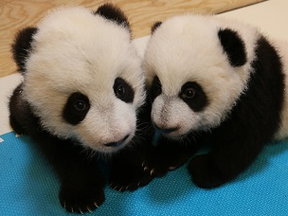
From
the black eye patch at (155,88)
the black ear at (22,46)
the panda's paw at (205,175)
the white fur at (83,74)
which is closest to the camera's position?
the white fur at (83,74)

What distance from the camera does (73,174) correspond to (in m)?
1.57

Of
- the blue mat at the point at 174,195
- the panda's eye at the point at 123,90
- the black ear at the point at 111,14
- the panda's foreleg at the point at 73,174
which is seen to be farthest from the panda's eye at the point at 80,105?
the blue mat at the point at 174,195

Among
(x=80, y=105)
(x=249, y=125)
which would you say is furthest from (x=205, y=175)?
(x=80, y=105)

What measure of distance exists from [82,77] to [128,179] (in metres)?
0.59

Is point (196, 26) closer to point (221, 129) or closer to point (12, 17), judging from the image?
point (221, 129)

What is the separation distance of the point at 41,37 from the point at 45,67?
0.42 ft

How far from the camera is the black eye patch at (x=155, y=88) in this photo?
1522 millimetres

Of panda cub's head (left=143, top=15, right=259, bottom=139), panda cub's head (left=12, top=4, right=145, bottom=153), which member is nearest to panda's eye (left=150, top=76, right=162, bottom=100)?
panda cub's head (left=143, top=15, right=259, bottom=139)

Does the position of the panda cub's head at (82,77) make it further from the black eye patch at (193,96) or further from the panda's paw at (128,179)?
the panda's paw at (128,179)

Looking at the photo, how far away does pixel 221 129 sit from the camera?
1617mm

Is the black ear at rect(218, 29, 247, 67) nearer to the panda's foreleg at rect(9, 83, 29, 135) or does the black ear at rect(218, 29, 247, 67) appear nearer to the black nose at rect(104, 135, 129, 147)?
the black nose at rect(104, 135, 129, 147)

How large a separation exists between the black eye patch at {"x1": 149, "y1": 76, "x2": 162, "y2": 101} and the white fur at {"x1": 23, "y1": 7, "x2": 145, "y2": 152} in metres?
0.12

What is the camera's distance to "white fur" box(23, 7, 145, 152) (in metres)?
1.29

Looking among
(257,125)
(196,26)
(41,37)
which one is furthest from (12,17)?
(257,125)
